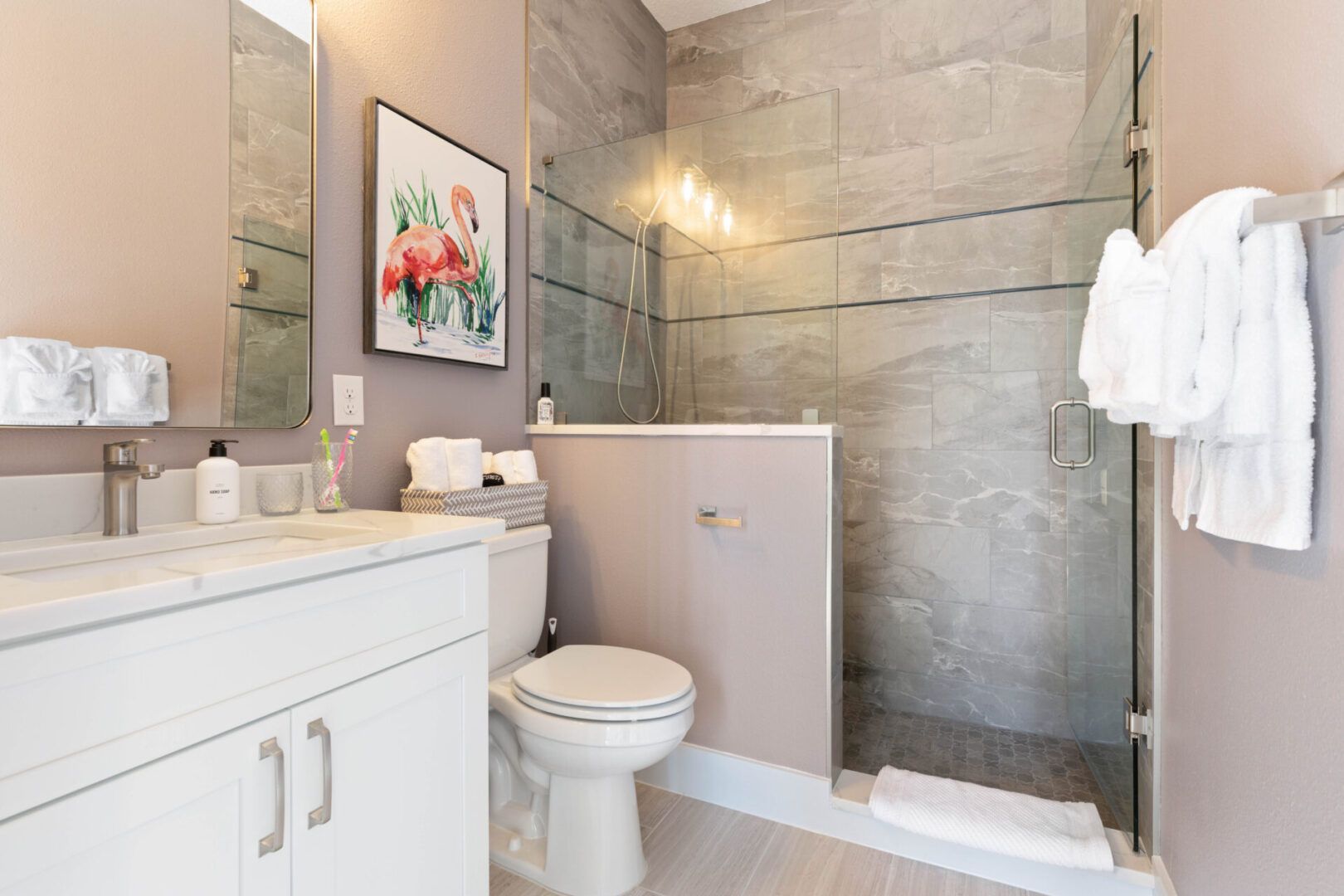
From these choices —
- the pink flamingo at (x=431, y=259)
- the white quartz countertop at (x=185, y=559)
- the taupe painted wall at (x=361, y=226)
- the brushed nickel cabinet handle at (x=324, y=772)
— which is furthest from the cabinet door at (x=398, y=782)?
the pink flamingo at (x=431, y=259)

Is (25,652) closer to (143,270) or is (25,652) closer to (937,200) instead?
(143,270)

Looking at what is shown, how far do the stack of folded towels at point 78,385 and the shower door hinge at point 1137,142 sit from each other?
2.15m

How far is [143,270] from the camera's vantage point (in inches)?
44.6

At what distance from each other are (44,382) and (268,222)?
0.52m

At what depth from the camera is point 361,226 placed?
1.58 m

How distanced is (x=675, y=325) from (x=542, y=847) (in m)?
1.62

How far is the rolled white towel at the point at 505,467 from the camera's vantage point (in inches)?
73.7

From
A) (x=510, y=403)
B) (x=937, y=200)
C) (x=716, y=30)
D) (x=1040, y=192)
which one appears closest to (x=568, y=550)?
(x=510, y=403)

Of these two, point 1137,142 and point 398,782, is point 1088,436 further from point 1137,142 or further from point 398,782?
point 398,782

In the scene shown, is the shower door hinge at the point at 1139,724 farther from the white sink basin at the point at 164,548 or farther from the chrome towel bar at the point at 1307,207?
the white sink basin at the point at 164,548

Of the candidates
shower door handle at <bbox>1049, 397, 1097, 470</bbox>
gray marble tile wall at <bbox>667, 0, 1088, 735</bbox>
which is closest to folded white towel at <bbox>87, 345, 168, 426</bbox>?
gray marble tile wall at <bbox>667, 0, 1088, 735</bbox>

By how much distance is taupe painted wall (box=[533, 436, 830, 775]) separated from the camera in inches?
70.1

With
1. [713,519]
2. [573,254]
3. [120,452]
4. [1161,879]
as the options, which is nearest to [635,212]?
[573,254]

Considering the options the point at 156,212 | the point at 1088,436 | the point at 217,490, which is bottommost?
the point at 217,490
